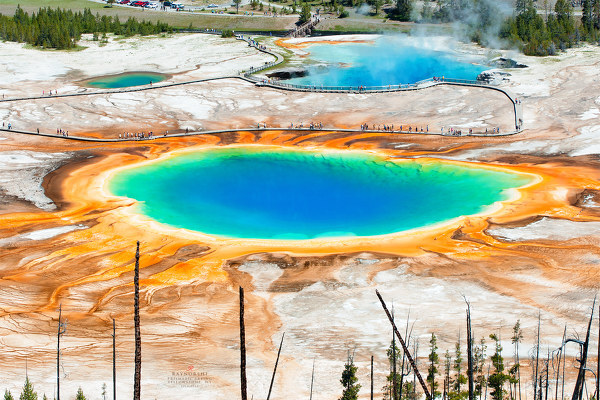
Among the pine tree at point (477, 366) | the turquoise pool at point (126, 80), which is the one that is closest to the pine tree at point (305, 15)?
the turquoise pool at point (126, 80)

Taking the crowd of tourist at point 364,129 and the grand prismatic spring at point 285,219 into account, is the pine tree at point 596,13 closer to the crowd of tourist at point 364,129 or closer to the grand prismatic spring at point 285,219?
the grand prismatic spring at point 285,219

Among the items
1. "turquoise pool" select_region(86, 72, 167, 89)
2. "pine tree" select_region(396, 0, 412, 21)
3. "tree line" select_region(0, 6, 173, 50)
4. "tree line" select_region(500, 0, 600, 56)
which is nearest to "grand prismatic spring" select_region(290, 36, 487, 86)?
"tree line" select_region(500, 0, 600, 56)

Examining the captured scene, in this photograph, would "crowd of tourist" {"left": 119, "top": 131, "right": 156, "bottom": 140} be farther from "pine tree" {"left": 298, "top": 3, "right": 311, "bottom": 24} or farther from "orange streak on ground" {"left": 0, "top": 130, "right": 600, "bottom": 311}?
"pine tree" {"left": 298, "top": 3, "right": 311, "bottom": 24}

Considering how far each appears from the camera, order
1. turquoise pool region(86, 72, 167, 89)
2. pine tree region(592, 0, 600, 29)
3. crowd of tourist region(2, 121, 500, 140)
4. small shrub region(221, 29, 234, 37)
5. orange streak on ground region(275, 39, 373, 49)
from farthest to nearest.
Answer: small shrub region(221, 29, 234, 37) → orange streak on ground region(275, 39, 373, 49) → pine tree region(592, 0, 600, 29) → turquoise pool region(86, 72, 167, 89) → crowd of tourist region(2, 121, 500, 140)

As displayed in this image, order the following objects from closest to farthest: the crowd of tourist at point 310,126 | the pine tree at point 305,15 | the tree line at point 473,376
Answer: the tree line at point 473,376 → the crowd of tourist at point 310,126 → the pine tree at point 305,15

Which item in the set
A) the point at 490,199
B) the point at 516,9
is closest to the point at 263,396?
the point at 490,199

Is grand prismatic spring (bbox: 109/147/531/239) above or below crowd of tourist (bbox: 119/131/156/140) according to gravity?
below
